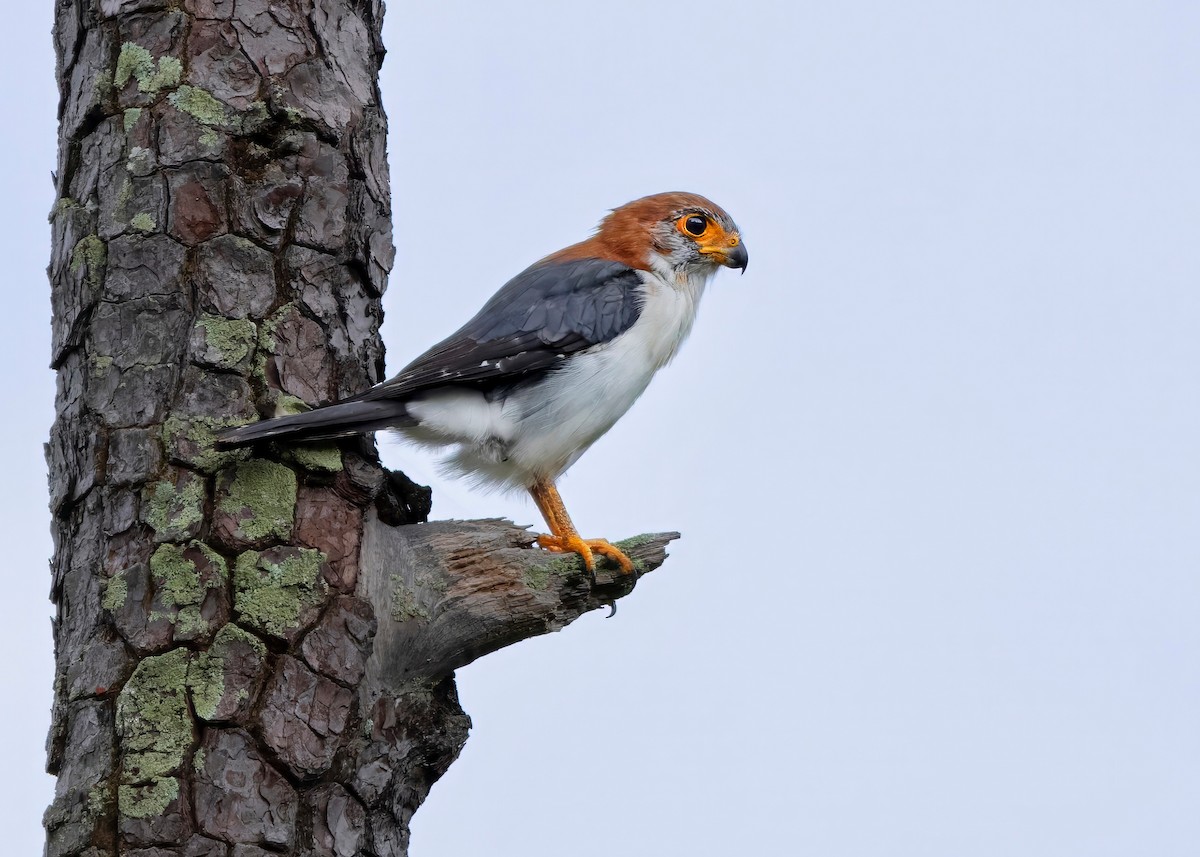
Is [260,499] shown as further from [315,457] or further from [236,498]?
[315,457]

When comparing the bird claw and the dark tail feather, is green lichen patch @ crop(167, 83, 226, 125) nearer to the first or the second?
the dark tail feather

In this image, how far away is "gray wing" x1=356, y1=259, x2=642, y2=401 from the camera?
4598 mm

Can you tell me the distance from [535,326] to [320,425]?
1270 millimetres

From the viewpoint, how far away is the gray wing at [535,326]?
4598mm

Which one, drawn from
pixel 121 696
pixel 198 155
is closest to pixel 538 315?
pixel 198 155

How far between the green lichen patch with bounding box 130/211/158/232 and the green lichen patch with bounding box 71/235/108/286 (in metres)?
0.11

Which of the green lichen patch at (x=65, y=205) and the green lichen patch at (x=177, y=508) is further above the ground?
the green lichen patch at (x=65, y=205)

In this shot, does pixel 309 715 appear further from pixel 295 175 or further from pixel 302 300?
pixel 295 175

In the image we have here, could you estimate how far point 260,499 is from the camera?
3.77 metres

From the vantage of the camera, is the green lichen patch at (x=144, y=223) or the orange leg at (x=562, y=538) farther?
the orange leg at (x=562, y=538)

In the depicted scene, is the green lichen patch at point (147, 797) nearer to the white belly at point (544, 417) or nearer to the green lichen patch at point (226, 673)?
the green lichen patch at point (226, 673)

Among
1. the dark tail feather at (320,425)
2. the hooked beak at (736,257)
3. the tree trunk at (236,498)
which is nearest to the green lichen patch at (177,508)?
the tree trunk at (236,498)

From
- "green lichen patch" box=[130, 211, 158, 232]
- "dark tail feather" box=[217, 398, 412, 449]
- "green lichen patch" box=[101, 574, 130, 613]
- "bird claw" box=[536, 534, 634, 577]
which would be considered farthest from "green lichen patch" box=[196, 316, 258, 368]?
"bird claw" box=[536, 534, 634, 577]

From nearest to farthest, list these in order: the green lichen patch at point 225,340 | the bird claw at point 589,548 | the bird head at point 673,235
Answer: the green lichen patch at point 225,340
the bird claw at point 589,548
the bird head at point 673,235
